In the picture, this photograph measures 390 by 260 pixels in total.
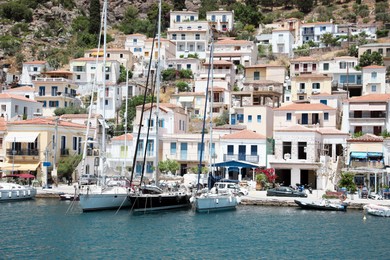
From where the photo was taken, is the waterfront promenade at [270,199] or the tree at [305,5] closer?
the waterfront promenade at [270,199]

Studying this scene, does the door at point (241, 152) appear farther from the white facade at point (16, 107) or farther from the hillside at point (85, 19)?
the hillside at point (85, 19)

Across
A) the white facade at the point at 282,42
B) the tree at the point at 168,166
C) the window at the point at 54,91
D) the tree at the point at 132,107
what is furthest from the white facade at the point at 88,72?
the tree at the point at 168,166

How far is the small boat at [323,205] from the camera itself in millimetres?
47781

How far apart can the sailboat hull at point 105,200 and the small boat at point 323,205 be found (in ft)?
43.1

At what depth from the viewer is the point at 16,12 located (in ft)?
446

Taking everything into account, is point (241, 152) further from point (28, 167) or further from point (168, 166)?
point (28, 167)

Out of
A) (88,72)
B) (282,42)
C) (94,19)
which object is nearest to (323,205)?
(88,72)

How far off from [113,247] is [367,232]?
15480 mm

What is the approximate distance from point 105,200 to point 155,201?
3559 mm

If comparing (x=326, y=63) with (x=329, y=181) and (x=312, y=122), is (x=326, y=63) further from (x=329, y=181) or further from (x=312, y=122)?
(x=329, y=181)

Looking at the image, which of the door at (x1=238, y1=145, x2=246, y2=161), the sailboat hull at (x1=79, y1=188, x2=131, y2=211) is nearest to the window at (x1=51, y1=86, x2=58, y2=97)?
the door at (x1=238, y1=145, x2=246, y2=161)

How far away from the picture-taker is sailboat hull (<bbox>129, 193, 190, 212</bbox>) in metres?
45.4

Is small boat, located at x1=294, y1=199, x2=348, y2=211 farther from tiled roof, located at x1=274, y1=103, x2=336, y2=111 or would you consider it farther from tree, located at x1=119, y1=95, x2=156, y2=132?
tree, located at x1=119, y1=95, x2=156, y2=132

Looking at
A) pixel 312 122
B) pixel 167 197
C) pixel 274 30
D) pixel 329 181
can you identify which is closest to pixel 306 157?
pixel 329 181
